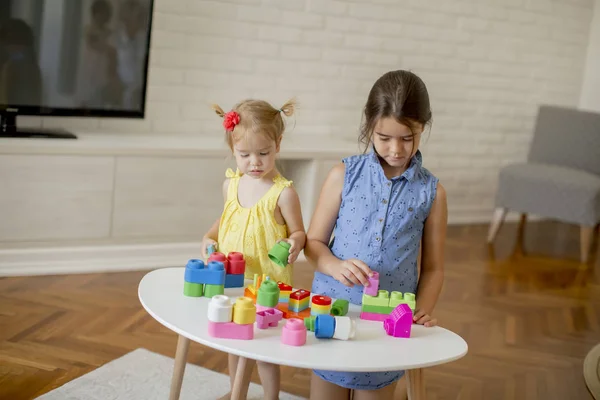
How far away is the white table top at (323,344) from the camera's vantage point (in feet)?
5.25

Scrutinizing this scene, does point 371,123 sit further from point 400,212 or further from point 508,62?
point 508,62

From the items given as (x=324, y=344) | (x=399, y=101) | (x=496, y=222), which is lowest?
(x=496, y=222)

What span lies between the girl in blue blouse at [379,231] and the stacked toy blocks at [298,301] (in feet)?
0.49

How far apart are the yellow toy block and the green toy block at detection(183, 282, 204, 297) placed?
211 mm

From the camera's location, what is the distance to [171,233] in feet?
12.8

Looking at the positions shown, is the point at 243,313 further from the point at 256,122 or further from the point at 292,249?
the point at 256,122

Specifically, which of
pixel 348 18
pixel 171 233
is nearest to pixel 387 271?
pixel 171 233

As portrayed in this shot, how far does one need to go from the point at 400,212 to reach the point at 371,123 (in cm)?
25

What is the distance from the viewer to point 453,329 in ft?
11.3

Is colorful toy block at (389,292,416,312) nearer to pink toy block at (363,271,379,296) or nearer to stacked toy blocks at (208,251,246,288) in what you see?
pink toy block at (363,271,379,296)

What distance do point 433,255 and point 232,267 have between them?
1.73ft

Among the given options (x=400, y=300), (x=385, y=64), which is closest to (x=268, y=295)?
(x=400, y=300)

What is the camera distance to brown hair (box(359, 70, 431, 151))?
Result: 1.93 metres

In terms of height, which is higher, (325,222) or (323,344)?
(325,222)
